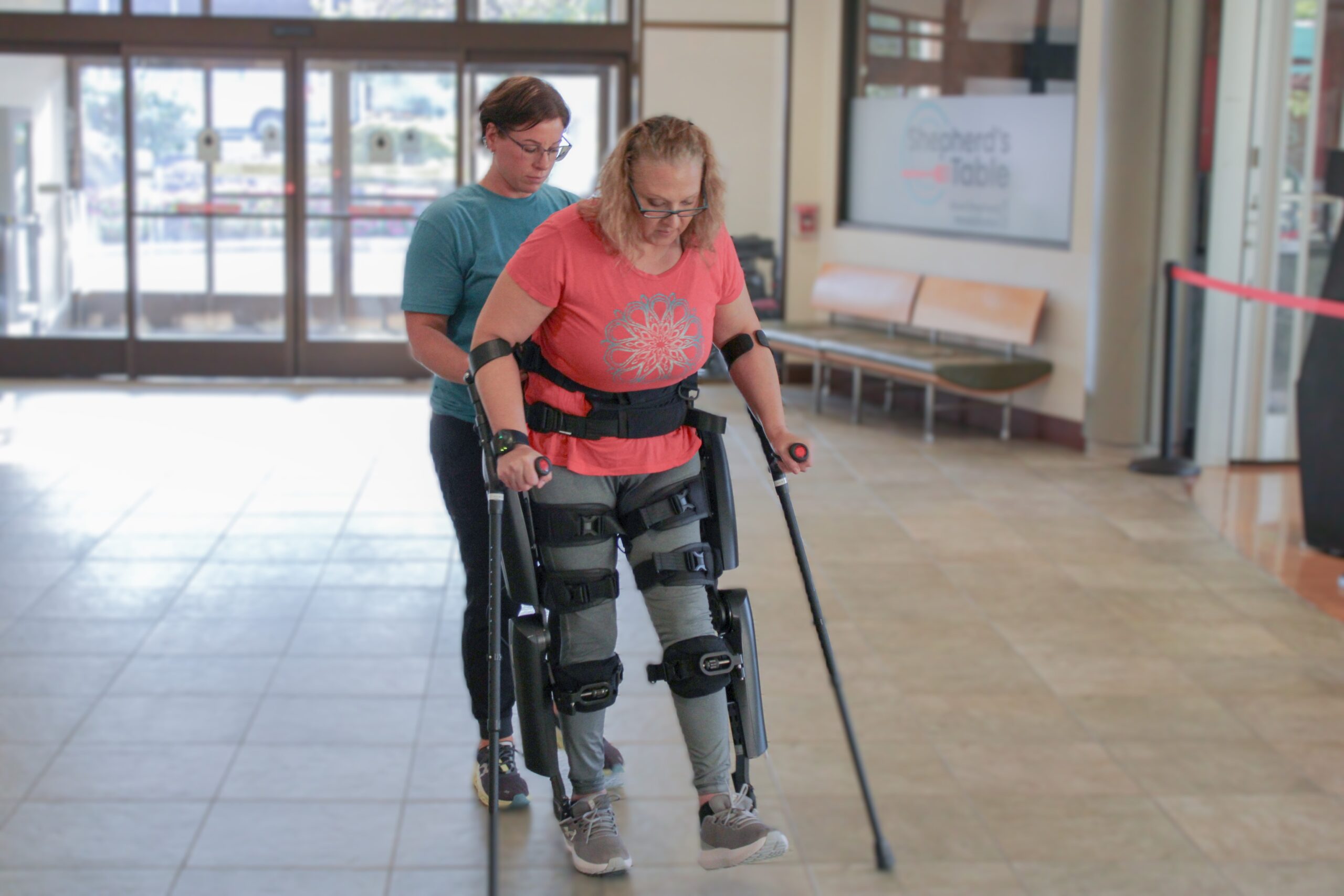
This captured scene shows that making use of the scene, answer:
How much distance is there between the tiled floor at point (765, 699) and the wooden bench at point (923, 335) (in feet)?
3.94

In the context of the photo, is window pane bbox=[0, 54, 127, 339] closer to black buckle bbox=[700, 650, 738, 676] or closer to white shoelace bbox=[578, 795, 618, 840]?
white shoelace bbox=[578, 795, 618, 840]

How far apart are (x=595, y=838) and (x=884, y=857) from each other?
60cm

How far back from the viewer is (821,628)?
3031 millimetres

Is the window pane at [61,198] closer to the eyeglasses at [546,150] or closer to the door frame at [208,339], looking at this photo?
the door frame at [208,339]

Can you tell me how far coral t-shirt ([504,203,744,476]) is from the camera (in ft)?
8.80

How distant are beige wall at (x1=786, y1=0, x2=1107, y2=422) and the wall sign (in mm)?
113

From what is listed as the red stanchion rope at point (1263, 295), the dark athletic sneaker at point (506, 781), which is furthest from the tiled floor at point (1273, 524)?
the dark athletic sneaker at point (506, 781)

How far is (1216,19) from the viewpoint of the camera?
7.04 m

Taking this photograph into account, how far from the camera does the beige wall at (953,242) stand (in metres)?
7.56

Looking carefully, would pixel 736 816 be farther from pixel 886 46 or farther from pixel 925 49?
pixel 886 46

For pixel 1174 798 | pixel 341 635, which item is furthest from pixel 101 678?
pixel 1174 798

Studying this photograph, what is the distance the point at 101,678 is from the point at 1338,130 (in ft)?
18.9

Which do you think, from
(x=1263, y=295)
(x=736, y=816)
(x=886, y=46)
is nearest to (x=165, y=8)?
(x=886, y=46)

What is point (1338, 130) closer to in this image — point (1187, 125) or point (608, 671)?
point (1187, 125)
